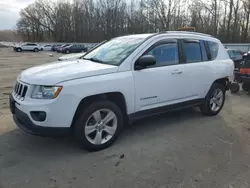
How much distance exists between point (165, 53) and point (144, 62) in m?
0.75

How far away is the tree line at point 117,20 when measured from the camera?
140 ft

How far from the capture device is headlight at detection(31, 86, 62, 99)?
3227 millimetres

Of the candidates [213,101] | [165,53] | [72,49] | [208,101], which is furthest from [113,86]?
[72,49]

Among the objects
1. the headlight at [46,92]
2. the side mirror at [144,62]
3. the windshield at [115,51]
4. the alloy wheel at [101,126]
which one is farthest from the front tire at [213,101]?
the headlight at [46,92]

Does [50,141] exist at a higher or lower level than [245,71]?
lower

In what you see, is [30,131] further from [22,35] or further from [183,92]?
[22,35]

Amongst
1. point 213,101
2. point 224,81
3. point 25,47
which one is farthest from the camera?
point 25,47

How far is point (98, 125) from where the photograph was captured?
12.1ft

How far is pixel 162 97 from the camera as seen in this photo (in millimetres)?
4324

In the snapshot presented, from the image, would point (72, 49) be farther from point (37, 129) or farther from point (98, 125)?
point (37, 129)

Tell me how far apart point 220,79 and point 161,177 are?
11.1 ft

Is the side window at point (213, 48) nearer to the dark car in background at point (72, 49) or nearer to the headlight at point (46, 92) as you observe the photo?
the headlight at point (46, 92)

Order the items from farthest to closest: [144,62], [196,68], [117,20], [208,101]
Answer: [117,20] → [208,101] → [196,68] → [144,62]

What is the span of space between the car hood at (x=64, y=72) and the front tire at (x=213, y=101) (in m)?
2.61
